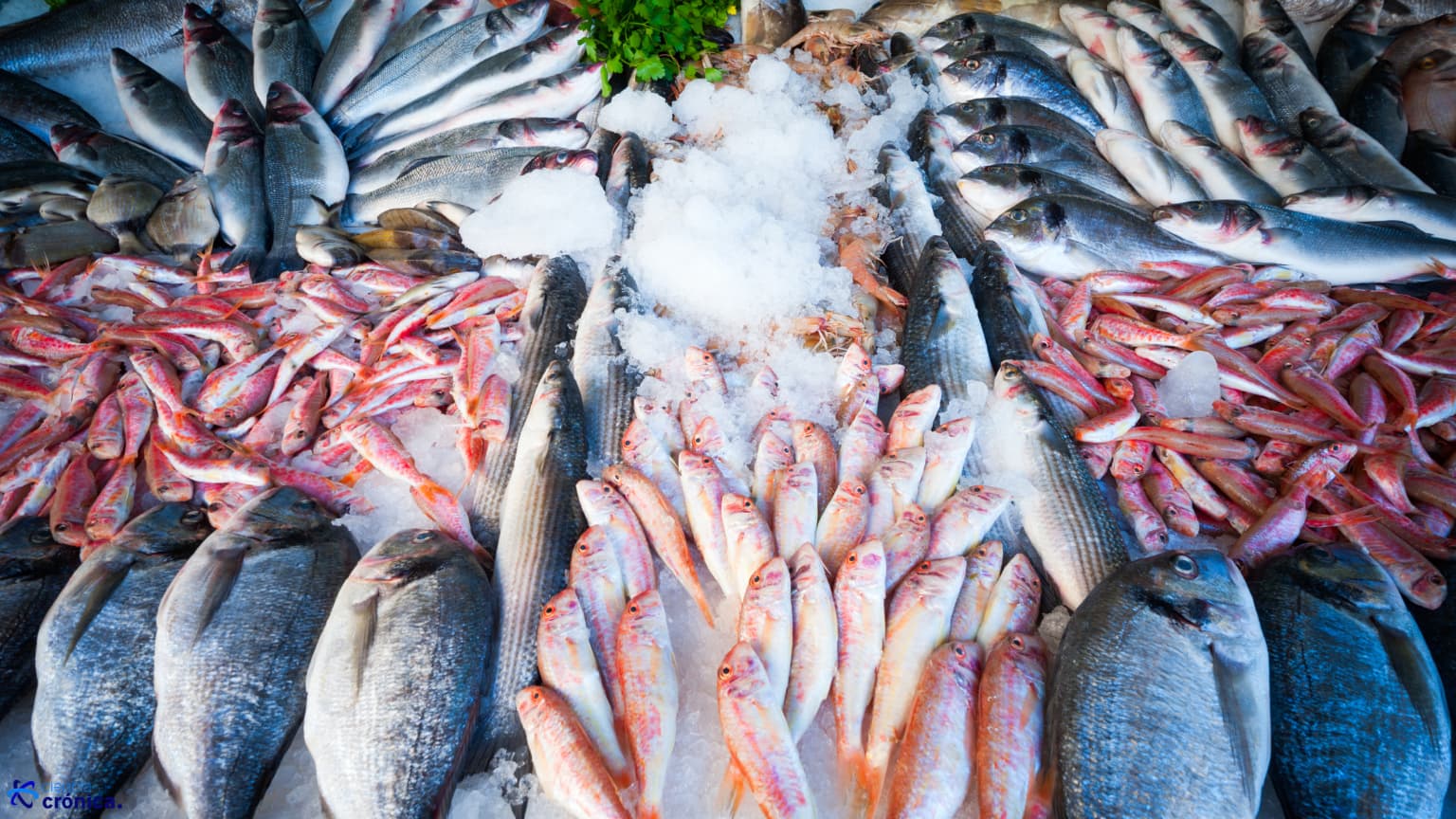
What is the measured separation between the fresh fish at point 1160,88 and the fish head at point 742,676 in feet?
11.2

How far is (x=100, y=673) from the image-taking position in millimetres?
1820

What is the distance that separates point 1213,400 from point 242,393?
3448mm

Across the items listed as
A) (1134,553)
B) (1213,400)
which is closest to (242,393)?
(1134,553)

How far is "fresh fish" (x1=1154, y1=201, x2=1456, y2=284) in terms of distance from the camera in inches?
111

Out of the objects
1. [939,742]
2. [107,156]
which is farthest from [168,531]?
[107,156]

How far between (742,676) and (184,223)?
10.9 feet

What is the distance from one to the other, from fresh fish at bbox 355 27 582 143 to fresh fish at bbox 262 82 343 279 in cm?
34

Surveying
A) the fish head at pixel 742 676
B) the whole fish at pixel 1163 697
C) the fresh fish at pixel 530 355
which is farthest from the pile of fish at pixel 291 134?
the whole fish at pixel 1163 697

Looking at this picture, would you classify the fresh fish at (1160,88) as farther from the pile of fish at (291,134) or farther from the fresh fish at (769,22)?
the pile of fish at (291,134)

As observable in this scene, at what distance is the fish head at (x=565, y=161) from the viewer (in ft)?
10.8

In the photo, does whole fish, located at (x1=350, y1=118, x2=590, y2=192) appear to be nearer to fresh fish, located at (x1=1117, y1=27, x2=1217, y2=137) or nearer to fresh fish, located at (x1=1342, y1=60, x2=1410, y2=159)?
fresh fish, located at (x1=1117, y1=27, x2=1217, y2=137)

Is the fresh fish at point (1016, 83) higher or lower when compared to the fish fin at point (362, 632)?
higher

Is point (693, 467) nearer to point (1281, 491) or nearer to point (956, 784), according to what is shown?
point (956, 784)

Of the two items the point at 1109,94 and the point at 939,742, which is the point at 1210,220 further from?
the point at 939,742
